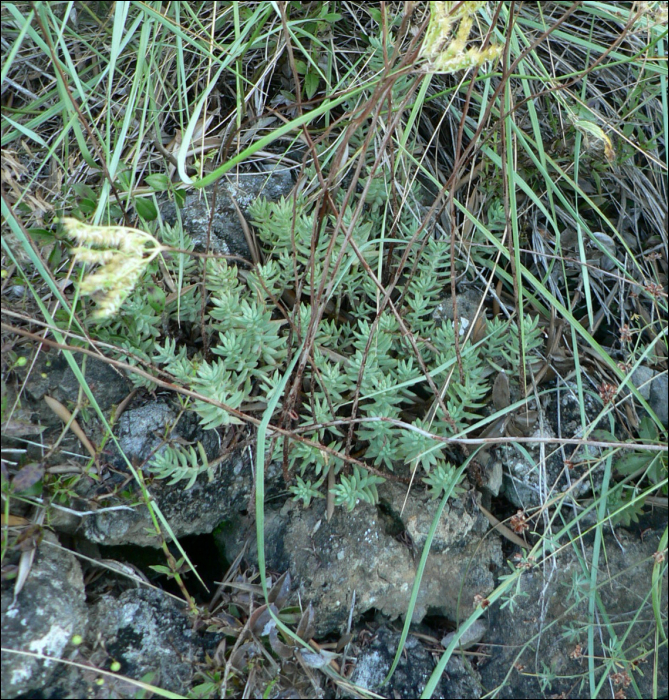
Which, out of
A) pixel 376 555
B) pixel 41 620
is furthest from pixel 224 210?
pixel 41 620

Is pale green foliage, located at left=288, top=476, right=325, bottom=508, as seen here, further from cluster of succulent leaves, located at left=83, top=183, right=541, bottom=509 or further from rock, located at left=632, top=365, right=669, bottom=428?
rock, located at left=632, top=365, right=669, bottom=428

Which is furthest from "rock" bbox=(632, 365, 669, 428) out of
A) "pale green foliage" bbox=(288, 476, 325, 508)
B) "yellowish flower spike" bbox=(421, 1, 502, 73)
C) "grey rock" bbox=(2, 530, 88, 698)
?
"grey rock" bbox=(2, 530, 88, 698)

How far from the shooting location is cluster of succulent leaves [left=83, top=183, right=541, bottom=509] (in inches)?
76.6

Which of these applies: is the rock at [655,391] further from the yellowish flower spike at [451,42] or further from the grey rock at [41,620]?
the grey rock at [41,620]

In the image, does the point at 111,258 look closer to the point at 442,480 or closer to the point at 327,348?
the point at 327,348

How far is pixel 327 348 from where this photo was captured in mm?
2145

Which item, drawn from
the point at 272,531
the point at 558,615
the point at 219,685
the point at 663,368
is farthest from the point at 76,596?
the point at 663,368

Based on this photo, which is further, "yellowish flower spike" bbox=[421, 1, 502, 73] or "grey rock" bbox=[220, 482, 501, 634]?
"grey rock" bbox=[220, 482, 501, 634]

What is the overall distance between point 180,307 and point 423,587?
4.40 ft

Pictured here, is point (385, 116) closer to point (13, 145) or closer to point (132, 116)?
point (132, 116)

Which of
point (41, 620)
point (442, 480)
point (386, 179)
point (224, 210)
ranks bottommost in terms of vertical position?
point (41, 620)

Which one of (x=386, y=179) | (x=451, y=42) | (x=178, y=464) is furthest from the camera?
(x=386, y=179)

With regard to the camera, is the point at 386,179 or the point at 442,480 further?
the point at 386,179

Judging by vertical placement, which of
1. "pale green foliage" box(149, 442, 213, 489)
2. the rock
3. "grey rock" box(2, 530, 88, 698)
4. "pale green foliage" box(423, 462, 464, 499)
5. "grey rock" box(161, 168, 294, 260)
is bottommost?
"grey rock" box(2, 530, 88, 698)
